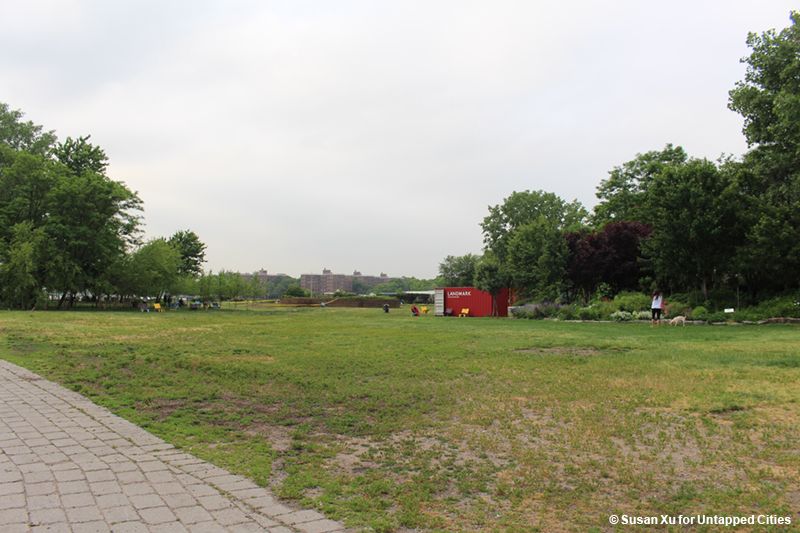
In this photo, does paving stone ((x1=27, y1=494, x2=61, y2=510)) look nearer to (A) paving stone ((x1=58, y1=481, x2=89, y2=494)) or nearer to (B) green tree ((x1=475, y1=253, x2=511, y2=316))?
(A) paving stone ((x1=58, y1=481, x2=89, y2=494))

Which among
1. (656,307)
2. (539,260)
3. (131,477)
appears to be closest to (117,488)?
(131,477)

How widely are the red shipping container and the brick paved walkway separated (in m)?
34.7

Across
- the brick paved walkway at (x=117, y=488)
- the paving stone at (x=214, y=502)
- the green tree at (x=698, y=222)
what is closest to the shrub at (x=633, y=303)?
the green tree at (x=698, y=222)

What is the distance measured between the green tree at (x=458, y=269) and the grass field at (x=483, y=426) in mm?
67063

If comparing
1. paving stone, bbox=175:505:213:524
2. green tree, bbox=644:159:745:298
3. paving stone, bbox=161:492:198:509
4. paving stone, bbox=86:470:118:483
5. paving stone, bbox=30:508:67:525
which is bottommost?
paving stone, bbox=175:505:213:524

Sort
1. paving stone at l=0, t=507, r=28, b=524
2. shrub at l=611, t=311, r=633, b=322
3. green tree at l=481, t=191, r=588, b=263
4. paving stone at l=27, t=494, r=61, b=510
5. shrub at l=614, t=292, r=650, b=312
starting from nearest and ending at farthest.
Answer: paving stone at l=0, t=507, r=28, b=524 < paving stone at l=27, t=494, r=61, b=510 < shrub at l=611, t=311, r=633, b=322 < shrub at l=614, t=292, r=650, b=312 < green tree at l=481, t=191, r=588, b=263

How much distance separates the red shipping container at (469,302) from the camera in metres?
38.7

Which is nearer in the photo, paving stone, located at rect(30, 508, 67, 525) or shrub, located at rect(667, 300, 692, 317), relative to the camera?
→ paving stone, located at rect(30, 508, 67, 525)

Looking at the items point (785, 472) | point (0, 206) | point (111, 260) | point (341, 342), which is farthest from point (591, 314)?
point (0, 206)

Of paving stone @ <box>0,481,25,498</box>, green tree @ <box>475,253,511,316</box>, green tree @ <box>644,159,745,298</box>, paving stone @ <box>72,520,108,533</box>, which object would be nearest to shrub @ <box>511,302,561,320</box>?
green tree @ <box>475,253,511,316</box>

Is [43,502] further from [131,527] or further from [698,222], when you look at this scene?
[698,222]

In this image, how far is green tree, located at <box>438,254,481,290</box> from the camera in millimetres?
79500

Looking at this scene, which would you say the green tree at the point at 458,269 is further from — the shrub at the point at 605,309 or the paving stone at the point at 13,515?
the paving stone at the point at 13,515

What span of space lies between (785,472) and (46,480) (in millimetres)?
6103
